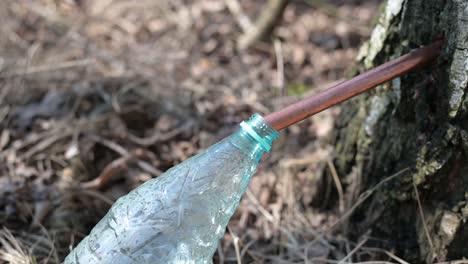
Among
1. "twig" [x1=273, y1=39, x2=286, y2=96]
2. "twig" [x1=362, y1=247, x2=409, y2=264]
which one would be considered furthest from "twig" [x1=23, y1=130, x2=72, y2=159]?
"twig" [x1=362, y1=247, x2=409, y2=264]

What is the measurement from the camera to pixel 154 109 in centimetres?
281

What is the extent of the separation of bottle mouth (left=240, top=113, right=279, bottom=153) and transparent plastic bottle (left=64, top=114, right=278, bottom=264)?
0.06ft

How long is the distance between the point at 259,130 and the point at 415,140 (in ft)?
2.03

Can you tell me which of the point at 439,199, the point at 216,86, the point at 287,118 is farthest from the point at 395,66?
the point at 216,86

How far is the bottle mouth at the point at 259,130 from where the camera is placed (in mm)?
1422

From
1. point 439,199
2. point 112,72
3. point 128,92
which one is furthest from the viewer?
point 112,72

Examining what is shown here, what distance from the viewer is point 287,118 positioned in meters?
1.47

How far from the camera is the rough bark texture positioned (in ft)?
5.11

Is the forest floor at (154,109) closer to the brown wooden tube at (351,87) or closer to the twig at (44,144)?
the twig at (44,144)

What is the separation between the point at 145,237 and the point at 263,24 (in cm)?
224

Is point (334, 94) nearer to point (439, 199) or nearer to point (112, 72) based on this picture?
point (439, 199)

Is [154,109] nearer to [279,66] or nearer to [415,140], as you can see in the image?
[279,66]

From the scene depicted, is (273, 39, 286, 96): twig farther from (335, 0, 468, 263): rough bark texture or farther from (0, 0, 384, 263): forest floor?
(335, 0, 468, 263): rough bark texture

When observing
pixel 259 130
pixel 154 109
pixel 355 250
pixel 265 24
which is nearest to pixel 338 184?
pixel 355 250
